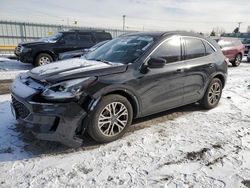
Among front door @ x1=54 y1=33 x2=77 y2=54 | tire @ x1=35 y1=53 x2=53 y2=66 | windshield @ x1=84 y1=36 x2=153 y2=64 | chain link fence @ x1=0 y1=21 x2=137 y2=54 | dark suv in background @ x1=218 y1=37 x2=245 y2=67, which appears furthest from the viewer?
chain link fence @ x1=0 y1=21 x2=137 y2=54

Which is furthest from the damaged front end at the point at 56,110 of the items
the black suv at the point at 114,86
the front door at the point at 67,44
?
the front door at the point at 67,44

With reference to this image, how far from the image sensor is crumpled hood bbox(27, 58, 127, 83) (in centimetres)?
360

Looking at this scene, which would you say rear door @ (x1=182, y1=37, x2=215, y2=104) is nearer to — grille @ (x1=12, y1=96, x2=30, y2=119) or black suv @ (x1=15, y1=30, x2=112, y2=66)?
grille @ (x1=12, y1=96, x2=30, y2=119)

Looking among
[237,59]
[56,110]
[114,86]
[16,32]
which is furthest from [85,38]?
[56,110]

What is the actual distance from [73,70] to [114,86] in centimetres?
66

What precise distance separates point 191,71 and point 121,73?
1.64 meters

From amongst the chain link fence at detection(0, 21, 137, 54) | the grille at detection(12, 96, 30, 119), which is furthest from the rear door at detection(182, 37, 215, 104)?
the chain link fence at detection(0, 21, 137, 54)

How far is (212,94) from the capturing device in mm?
5590

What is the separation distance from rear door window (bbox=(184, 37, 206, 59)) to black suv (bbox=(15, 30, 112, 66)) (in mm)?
7704

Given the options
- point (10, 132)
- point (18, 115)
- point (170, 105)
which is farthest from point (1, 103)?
point (170, 105)

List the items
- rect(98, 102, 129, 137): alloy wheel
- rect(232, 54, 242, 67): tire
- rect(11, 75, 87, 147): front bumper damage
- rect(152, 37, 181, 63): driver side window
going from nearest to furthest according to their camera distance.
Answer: rect(11, 75, 87, 147): front bumper damage < rect(98, 102, 129, 137): alloy wheel < rect(152, 37, 181, 63): driver side window < rect(232, 54, 242, 67): tire

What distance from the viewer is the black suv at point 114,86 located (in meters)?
3.39

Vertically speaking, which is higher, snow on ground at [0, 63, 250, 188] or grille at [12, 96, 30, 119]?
grille at [12, 96, 30, 119]

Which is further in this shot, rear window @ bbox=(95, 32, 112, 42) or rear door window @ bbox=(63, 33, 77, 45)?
rear window @ bbox=(95, 32, 112, 42)
